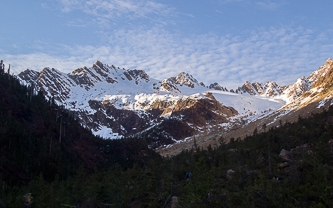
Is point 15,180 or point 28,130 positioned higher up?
point 28,130

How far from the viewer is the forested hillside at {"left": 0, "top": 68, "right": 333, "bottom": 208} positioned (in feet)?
78.2

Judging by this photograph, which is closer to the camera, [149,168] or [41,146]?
[149,168]

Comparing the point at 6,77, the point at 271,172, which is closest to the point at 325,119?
the point at 271,172

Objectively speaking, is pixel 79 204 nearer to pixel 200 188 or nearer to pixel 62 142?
pixel 200 188

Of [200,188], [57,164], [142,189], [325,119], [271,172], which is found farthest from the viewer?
[57,164]

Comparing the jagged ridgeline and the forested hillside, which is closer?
the forested hillside

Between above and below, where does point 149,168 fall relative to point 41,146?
below

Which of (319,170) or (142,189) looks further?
(142,189)

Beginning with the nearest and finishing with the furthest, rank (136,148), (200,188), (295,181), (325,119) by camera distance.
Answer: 1. (200,188)
2. (295,181)
3. (325,119)
4. (136,148)

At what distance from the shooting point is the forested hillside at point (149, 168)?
23844 mm

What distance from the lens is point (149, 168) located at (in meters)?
60.4

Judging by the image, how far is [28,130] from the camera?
262 feet

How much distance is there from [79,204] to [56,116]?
8099 cm

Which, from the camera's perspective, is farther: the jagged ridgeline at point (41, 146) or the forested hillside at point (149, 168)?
the jagged ridgeline at point (41, 146)
